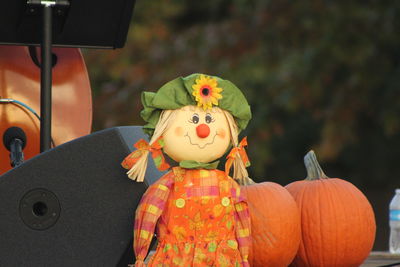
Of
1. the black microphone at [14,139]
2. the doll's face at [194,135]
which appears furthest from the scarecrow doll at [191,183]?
the black microphone at [14,139]

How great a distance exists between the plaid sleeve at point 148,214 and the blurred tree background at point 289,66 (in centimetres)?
526

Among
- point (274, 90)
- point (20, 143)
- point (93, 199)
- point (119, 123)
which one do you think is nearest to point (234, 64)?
point (274, 90)

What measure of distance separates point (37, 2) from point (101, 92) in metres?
6.08

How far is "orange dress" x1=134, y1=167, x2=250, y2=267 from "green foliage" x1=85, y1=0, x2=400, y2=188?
5188 mm

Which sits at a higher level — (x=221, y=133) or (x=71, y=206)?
(x=221, y=133)

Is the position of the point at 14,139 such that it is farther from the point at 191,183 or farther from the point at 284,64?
the point at 284,64

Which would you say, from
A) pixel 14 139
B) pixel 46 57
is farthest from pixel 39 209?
pixel 14 139

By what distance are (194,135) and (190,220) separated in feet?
0.72

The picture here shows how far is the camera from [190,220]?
8.14 feet

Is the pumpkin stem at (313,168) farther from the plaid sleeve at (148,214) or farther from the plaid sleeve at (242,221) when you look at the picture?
the plaid sleeve at (148,214)

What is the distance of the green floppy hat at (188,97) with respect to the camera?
2.50m

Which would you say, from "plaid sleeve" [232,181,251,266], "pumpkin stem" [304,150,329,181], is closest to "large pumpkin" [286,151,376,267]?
"pumpkin stem" [304,150,329,181]

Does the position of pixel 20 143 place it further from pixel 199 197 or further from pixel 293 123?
pixel 293 123

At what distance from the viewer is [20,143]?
10.3 feet
